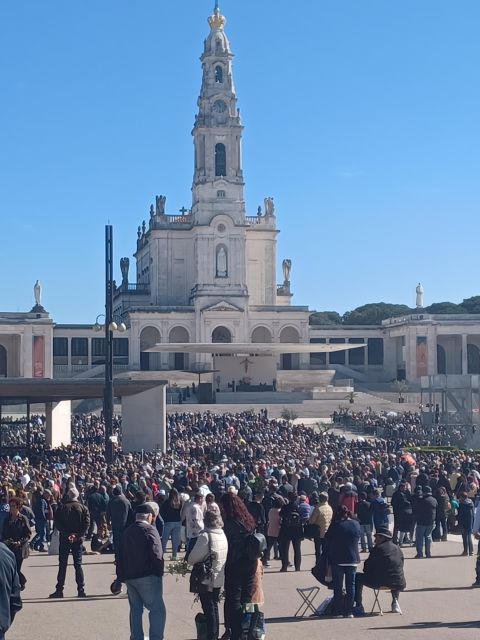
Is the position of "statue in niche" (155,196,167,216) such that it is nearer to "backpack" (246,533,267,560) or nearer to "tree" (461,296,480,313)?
"tree" (461,296,480,313)

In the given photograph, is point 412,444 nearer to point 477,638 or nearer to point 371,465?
point 371,465

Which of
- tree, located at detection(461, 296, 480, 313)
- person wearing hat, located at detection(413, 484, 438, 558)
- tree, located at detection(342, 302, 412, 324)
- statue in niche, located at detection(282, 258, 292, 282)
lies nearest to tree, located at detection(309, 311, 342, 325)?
tree, located at detection(342, 302, 412, 324)

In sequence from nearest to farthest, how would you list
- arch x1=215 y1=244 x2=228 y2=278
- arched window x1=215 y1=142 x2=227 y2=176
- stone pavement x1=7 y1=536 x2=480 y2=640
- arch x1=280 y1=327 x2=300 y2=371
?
stone pavement x1=7 y1=536 x2=480 y2=640 < arch x1=280 y1=327 x2=300 y2=371 < arched window x1=215 y1=142 x2=227 y2=176 < arch x1=215 y1=244 x2=228 y2=278

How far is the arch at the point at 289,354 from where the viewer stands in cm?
8088

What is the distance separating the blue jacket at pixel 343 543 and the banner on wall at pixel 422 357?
68.9 meters

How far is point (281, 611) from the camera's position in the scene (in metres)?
12.5

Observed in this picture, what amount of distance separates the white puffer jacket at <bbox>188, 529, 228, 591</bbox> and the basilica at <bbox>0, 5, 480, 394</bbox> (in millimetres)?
65105

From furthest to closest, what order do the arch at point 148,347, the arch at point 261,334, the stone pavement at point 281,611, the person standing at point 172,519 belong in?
the arch at point 261,334
the arch at point 148,347
the person standing at point 172,519
the stone pavement at point 281,611

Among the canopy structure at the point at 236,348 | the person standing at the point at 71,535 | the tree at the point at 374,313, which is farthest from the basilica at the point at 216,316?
the person standing at the point at 71,535

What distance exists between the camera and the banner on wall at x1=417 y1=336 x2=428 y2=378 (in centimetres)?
8075

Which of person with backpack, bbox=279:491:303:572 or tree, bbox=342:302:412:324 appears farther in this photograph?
tree, bbox=342:302:412:324

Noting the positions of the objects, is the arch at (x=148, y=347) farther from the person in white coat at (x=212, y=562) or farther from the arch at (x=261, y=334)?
the person in white coat at (x=212, y=562)

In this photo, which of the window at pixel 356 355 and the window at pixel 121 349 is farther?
the window at pixel 356 355

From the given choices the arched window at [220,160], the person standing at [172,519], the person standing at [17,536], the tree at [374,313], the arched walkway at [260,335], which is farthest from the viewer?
the tree at [374,313]
